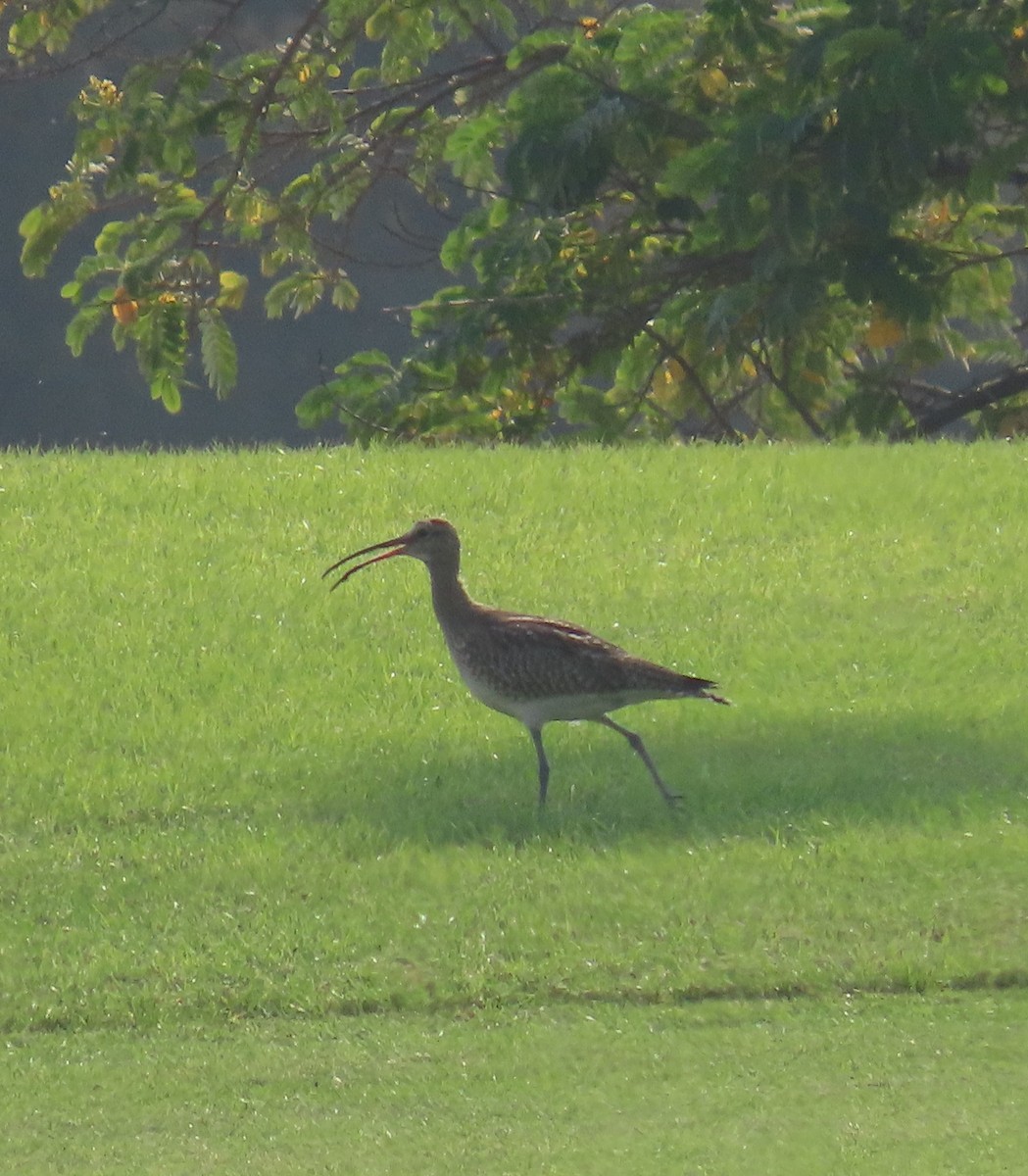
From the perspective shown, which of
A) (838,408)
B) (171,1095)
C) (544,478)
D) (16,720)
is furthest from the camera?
(838,408)

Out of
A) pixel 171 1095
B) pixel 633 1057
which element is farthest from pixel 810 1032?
pixel 171 1095

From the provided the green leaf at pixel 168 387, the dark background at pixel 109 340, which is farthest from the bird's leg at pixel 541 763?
the dark background at pixel 109 340

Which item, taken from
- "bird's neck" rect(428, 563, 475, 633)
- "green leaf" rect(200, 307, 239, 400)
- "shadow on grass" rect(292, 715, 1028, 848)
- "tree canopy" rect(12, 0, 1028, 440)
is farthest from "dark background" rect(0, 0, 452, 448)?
"bird's neck" rect(428, 563, 475, 633)

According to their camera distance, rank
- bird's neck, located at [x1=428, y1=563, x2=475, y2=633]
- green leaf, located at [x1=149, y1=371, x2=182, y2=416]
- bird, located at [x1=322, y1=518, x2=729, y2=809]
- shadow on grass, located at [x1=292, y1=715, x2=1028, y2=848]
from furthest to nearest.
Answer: green leaf, located at [x1=149, y1=371, x2=182, y2=416] < bird's neck, located at [x1=428, y1=563, x2=475, y2=633] < shadow on grass, located at [x1=292, y1=715, x2=1028, y2=848] < bird, located at [x1=322, y1=518, x2=729, y2=809]

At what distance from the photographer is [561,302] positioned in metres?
16.9

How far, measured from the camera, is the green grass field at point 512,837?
20.3ft

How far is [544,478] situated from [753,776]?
538cm

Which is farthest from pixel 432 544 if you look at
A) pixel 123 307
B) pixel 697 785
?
pixel 123 307

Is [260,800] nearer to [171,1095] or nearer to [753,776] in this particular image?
[753,776]

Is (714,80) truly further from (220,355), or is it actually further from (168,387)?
(168,387)

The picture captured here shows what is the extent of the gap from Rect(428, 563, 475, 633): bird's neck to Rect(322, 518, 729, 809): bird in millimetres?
11

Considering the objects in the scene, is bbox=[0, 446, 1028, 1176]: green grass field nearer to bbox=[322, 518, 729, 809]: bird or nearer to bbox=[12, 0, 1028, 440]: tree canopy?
bbox=[322, 518, 729, 809]: bird

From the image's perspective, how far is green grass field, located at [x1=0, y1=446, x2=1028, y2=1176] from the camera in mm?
6176

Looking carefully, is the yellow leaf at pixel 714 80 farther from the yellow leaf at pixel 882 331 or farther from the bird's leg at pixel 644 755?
the bird's leg at pixel 644 755
